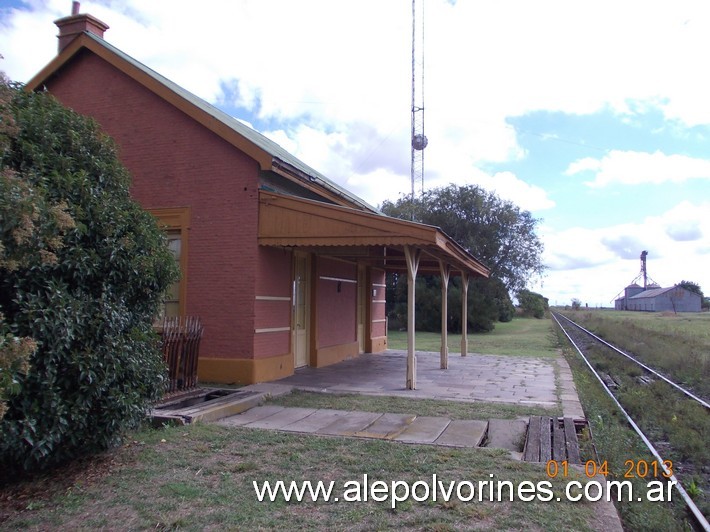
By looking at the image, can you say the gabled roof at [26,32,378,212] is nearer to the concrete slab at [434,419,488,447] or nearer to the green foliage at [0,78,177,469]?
the green foliage at [0,78,177,469]

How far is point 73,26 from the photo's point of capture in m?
12.7

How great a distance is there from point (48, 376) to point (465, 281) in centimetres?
1440

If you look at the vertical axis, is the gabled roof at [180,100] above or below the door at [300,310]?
above

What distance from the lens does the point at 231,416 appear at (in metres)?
8.11

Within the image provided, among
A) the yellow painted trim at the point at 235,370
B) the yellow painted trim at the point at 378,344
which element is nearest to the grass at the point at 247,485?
the yellow painted trim at the point at 235,370

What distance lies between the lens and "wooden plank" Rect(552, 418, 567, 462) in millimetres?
6094

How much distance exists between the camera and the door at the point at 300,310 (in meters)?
12.5

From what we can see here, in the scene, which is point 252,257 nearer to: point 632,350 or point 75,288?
point 75,288

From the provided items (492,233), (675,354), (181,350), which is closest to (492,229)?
(492,233)

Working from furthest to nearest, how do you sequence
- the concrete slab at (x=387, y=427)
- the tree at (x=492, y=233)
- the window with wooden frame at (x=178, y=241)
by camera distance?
the tree at (x=492, y=233)
the window with wooden frame at (x=178, y=241)
the concrete slab at (x=387, y=427)

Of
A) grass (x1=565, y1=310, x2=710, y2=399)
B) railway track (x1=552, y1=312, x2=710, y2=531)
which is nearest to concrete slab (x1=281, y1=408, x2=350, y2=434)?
railway track (x1=552, y1=312, x2=710, y2=531)

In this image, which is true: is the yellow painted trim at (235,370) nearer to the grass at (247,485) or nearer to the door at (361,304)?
the grass at (247,485)

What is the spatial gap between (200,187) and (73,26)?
5.09m

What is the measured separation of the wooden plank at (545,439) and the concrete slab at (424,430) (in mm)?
1183
